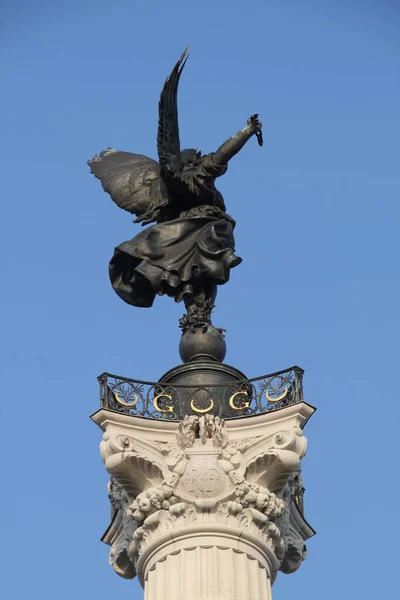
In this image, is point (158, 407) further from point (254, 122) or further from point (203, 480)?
point (254, 122)

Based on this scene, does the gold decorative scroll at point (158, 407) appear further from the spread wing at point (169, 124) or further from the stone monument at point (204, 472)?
the spread wing at point (169, 124)

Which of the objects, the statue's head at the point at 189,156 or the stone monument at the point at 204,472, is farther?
the statue's head at the point at 189,156

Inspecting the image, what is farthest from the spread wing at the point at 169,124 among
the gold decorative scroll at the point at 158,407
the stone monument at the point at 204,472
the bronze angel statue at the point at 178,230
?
the gold decorative scroll at the point at 158,407

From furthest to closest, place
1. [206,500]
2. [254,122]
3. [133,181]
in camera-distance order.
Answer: [133,181] < [254,122] < [206,500]

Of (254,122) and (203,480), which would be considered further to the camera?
(254,122)

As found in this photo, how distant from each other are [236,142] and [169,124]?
1.66 meters

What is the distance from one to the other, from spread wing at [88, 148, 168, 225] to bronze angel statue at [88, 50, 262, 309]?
4 centimetres

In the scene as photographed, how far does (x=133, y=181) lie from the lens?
38094 mm

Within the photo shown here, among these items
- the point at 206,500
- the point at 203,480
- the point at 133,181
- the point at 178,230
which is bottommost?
the point at 206,500

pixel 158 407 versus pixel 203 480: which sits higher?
pixel 158 407

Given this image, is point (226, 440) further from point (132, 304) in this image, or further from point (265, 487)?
point (132, 304)

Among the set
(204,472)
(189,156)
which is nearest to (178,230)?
(189,156)

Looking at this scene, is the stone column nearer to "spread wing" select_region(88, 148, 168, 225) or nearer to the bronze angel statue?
the bronze angel statue

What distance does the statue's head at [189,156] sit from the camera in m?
36.3
